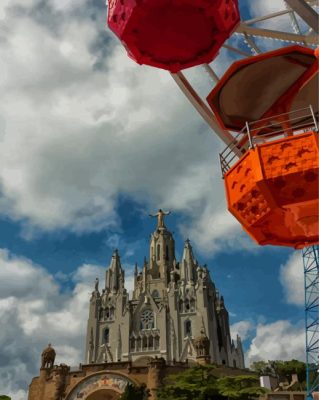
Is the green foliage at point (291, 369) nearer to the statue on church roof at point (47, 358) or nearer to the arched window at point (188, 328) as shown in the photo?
the arched window at point (188, 328)

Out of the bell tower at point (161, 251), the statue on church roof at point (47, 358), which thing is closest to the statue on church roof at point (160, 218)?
the bell tower at point (161, 251)

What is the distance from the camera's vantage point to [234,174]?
16.3 ft

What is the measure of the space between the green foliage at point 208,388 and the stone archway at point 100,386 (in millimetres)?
4513

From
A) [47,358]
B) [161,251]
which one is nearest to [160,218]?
[161,251]

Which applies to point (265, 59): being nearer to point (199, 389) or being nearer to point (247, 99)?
point (247, 99)

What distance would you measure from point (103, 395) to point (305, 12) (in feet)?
111

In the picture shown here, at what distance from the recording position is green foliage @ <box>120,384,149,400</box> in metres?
29.8

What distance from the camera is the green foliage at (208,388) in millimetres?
25406

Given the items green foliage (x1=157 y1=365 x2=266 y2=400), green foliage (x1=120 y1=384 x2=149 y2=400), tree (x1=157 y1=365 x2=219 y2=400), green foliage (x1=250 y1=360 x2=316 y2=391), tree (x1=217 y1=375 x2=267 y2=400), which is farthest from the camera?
green foliage (x1=250 y1=360 x2=316 y2=391)

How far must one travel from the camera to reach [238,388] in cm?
2584

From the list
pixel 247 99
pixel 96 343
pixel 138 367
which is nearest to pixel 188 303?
pixel 96 343

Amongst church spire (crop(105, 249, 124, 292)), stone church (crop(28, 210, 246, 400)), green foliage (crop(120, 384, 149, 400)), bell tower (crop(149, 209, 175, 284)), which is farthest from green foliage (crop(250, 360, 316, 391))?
green foliage (crop(120, 384, 149, 400))

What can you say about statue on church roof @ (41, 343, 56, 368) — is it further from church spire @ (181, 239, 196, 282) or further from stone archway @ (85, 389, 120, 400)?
church spire @ (181, 239, 196, 282)

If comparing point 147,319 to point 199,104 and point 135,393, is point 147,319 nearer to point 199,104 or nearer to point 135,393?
point 135,393
